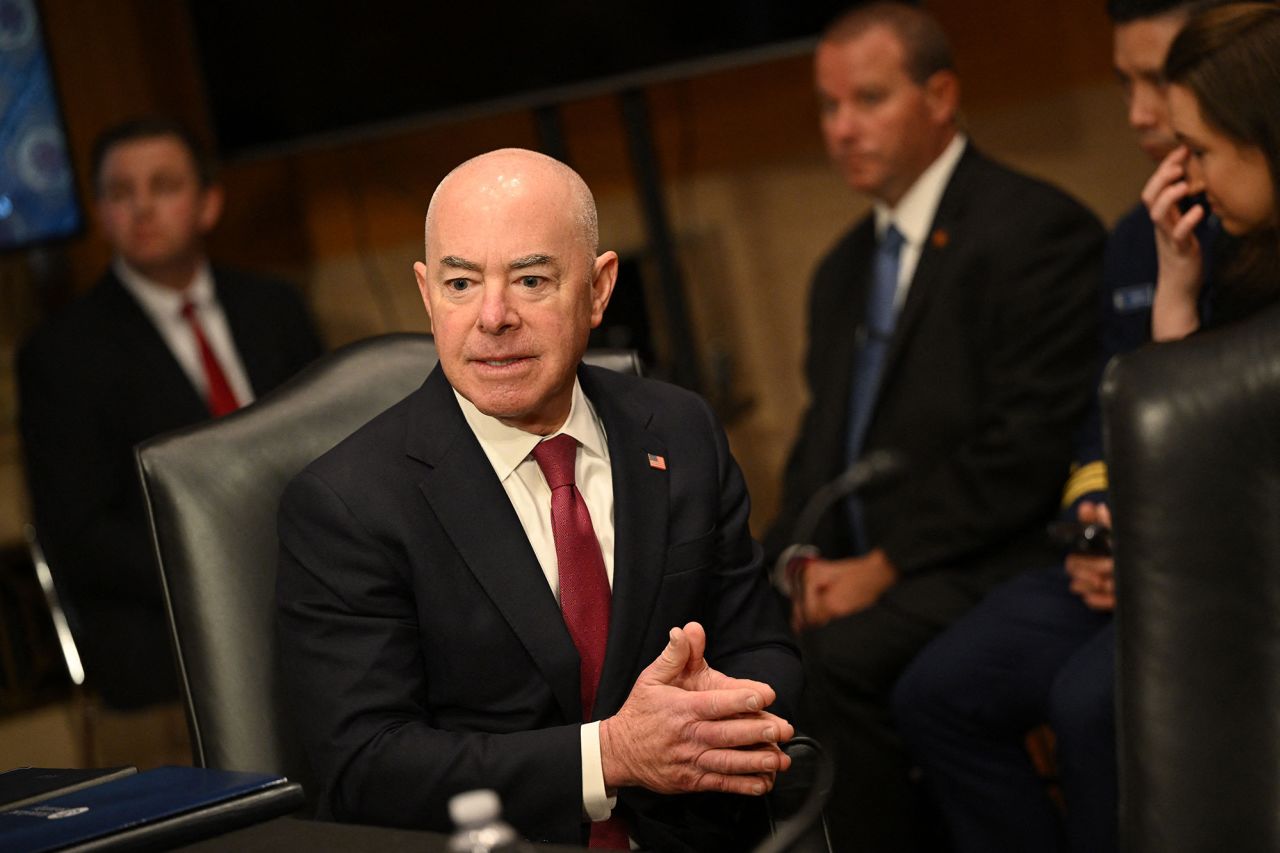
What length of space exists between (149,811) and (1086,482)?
6.24 ft

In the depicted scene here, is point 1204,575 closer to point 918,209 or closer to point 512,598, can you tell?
point 512,598

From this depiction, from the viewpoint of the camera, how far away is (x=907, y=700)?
2.72 meters

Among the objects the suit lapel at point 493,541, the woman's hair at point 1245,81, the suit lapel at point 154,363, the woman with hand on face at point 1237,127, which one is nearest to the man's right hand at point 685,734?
the suit lapel at point 493,541

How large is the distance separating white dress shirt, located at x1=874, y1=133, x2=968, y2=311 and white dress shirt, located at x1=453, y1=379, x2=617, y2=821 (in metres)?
1.46

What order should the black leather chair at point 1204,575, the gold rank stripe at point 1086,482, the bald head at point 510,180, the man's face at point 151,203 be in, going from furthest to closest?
1. the man's face at point 151,203
2. the gold rank stripe at point 1086,482
3. the bald head at point 510,180
4. the black leather chair at point 1204,575

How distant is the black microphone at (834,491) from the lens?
309 centimetres

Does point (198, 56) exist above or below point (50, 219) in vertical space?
above

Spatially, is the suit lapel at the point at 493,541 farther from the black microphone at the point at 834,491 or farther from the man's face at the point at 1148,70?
the man's face at the point at 1148,70

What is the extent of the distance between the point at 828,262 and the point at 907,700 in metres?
1.05

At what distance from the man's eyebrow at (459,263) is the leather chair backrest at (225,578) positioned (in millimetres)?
368

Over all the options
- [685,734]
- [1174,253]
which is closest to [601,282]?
[685,734]

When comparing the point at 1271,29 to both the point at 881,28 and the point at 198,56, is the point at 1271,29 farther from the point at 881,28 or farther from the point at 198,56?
the point at 198,56

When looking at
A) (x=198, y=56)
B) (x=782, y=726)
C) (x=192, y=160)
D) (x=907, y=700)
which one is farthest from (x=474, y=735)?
(x=198, y=56)

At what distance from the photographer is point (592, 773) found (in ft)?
5.37
